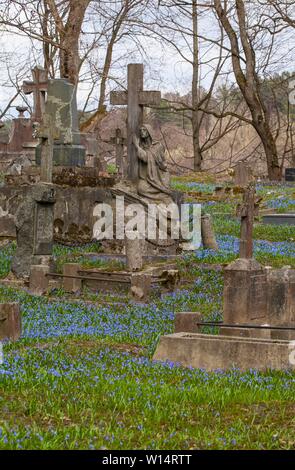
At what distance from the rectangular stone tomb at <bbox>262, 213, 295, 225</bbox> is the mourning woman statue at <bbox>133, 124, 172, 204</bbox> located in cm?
700

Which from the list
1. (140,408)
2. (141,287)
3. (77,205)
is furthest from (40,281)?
(140,408)

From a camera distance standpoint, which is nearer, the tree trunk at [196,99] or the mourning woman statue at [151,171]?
the mourning woman statue at [151,171]

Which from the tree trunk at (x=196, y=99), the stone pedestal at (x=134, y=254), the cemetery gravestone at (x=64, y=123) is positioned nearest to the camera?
the stone pedestal at (x=134, y=254)

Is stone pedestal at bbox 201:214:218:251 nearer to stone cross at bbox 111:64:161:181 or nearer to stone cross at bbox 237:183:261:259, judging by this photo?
stone cross at bbox 111:64:161:181

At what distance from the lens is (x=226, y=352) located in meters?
10.4

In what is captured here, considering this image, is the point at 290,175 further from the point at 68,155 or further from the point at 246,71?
the point at 68,155

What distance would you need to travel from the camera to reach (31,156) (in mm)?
36250

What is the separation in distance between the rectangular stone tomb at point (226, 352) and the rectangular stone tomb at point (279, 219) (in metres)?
18.1

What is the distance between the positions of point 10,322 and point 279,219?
17.8 m

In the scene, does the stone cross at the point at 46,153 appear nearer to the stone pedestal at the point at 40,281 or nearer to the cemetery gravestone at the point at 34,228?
the cemetery gravestone at the point at 34,228

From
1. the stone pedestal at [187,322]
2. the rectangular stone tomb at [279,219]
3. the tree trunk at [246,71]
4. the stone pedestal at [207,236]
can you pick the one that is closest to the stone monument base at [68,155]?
the stone pedestal at [207,236]

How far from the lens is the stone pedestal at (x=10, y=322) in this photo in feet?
38.3
